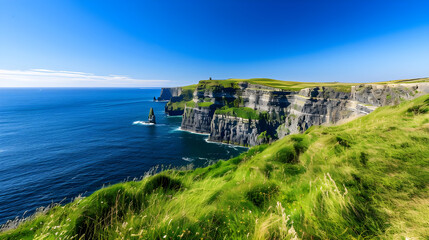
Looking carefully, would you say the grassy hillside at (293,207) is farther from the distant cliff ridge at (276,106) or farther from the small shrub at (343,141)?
the distant cliff ridge at (276,106)

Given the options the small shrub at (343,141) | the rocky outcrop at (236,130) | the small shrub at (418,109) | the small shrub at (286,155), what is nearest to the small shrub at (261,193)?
the small shrub at (286,155)

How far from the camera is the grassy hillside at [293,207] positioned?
270cm

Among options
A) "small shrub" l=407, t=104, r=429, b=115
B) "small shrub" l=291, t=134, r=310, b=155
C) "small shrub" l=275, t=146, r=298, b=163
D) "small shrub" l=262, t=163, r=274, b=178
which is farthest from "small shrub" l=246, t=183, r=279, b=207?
"small shrub" l=407, t=104, r=429, b=115

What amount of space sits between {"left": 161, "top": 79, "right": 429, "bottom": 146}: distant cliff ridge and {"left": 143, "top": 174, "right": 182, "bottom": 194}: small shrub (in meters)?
39.8

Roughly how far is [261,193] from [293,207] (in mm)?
981

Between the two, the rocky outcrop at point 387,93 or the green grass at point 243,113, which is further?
the green grass at point 243,113

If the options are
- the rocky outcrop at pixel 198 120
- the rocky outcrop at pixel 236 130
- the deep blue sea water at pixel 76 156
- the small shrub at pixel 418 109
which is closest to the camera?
the small shrub at pixel 418 109

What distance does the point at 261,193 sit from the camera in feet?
14.7

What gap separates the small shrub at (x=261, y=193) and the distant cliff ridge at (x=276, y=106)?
3858cm

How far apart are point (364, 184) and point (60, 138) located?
256 feet

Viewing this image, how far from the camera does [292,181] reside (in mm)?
5430

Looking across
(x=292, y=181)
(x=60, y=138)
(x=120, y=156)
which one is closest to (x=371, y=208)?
(x=292, y=181)

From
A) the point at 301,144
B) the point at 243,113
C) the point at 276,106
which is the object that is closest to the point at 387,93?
the point at 276,106

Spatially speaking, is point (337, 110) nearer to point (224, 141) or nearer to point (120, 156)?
point (224, 141)
